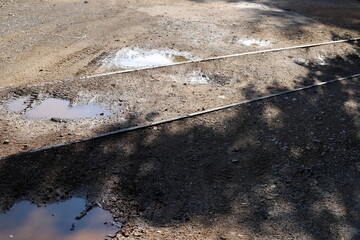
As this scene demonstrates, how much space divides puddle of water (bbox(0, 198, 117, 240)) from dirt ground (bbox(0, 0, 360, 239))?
0.16 meters

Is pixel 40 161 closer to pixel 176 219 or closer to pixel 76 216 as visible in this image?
pixel 76 216

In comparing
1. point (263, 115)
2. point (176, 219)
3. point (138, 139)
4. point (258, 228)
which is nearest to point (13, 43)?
point (138, 139)

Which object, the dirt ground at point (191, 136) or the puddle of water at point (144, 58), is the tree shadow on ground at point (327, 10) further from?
the puddle of water at point (144, 58)

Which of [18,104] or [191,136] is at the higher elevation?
[18,104]

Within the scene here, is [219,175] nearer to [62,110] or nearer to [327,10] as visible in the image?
[62,110]

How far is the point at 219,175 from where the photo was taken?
586cm

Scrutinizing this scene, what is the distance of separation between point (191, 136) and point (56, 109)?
2.49m

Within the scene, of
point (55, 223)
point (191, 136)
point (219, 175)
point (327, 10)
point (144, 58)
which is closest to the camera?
point (55, 223)

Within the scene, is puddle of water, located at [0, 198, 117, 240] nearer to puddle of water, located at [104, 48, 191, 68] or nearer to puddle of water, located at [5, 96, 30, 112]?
puddle of water, located at [5, 96, 30, 112]

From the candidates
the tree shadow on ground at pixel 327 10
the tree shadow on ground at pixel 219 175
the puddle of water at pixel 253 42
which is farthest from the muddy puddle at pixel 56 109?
the tree shadow on ground at pixel 327 10

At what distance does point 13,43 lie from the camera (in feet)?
34.3

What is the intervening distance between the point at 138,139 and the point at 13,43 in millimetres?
5676

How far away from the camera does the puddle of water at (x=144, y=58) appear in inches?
376

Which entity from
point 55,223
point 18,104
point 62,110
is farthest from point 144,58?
point 55,223
